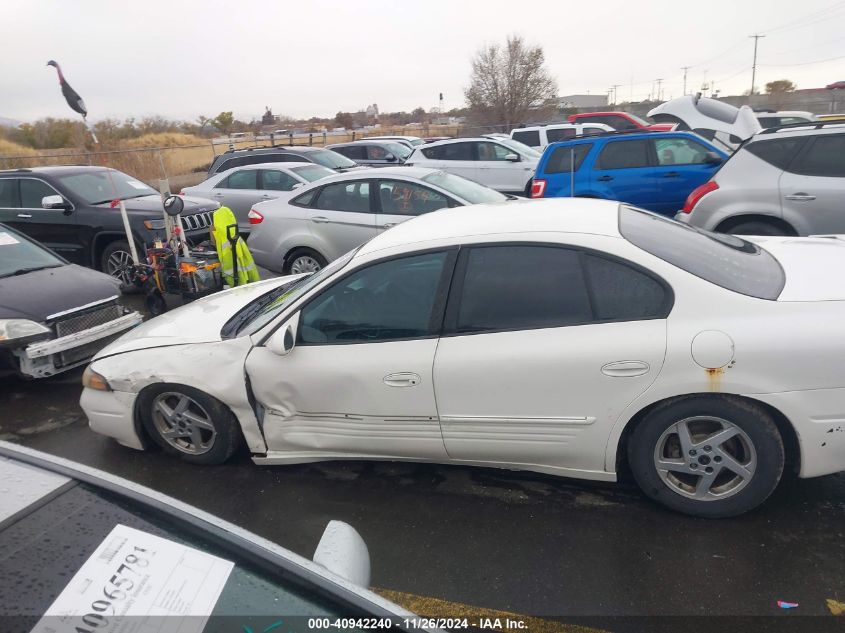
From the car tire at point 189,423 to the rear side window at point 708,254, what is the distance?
261 cm

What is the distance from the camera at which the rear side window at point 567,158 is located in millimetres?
8750

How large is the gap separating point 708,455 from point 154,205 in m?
7.83

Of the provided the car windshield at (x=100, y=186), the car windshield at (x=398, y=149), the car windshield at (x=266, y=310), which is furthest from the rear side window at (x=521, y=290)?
the car windshield at (x=398, y=149)

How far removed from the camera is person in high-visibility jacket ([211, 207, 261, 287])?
20.7ft

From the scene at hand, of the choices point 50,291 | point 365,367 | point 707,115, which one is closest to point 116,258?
point 50,291

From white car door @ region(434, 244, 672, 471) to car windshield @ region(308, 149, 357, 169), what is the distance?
1114 cm

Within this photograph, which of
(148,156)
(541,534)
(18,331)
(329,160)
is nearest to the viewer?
(541,534)

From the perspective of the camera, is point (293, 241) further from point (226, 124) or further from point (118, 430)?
point (226, 124)

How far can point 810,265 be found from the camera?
320 cm

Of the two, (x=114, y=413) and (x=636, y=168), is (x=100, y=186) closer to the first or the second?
(x=114, y=413)

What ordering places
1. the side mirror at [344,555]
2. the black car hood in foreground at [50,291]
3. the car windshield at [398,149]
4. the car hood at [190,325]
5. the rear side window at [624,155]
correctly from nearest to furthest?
the side mirror at [344,555]
the car hood at [190,325]
the black car hood in foreground at [50,291]
the rear side window at [624,155]
the car windshield at [398,149]

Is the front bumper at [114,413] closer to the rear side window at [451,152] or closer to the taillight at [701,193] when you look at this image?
the taillight at [701,193]

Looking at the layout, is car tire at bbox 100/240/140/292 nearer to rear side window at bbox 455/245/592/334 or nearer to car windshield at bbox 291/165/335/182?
car windshield at bbox 291/165/335/182

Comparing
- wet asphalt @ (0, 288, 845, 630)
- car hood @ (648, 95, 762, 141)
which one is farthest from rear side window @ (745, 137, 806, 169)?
car hood @ (648, 95, 762, 141)
